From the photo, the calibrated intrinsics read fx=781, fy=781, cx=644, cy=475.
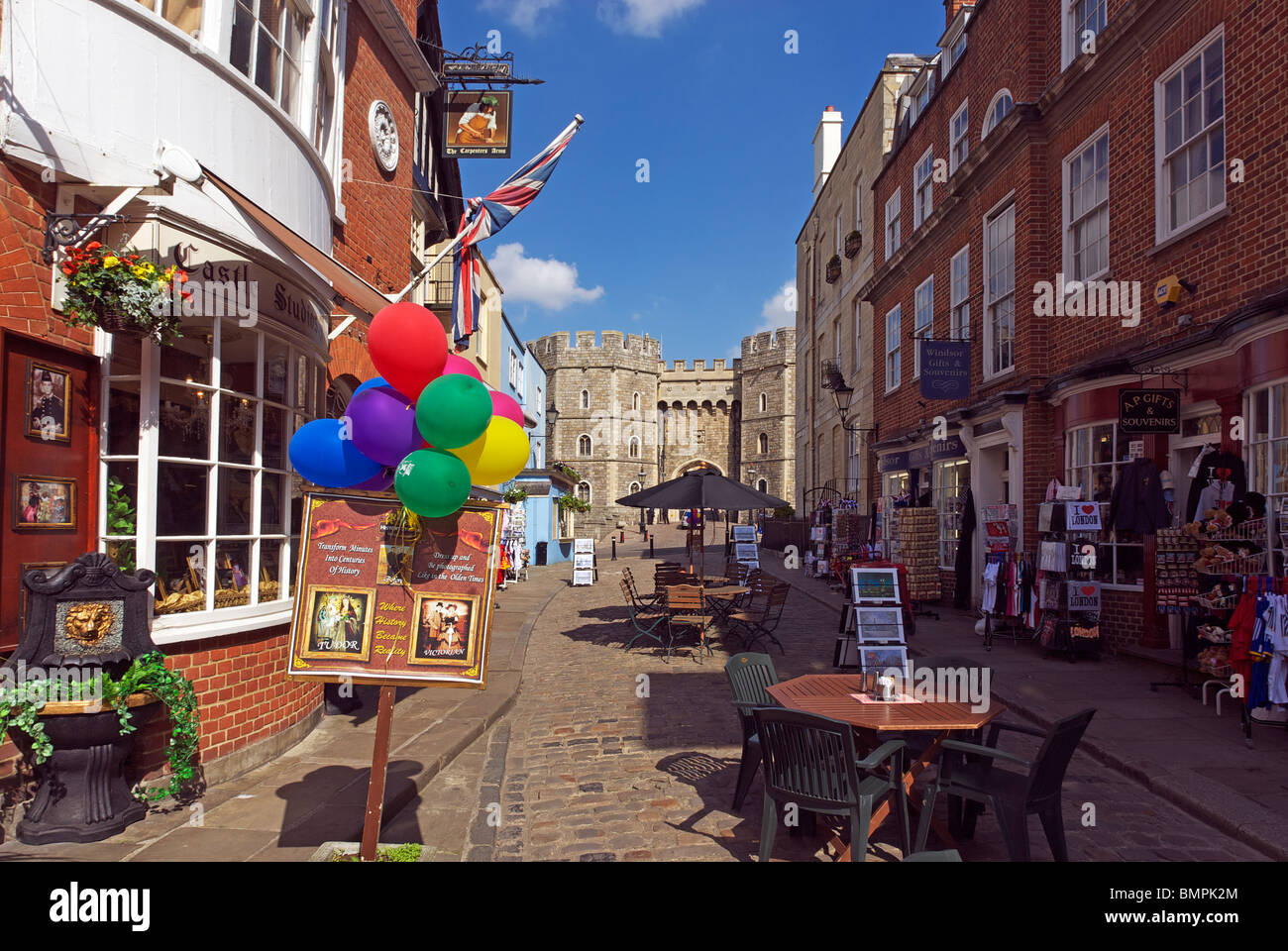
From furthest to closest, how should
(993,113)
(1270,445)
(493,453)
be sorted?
(993,113) < (1270,445) < (493,453)

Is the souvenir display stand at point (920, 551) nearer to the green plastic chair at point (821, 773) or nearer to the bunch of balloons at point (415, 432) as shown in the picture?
the green plastic chair at point (821, 773)

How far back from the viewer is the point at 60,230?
4406mm

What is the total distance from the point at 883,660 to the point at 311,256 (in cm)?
520

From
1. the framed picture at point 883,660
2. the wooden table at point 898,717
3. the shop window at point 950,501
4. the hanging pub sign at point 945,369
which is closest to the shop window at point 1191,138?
the hanging pub sign at point 945,369

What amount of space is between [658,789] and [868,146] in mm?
19921

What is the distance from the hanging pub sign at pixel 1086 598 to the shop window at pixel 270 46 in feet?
31.3

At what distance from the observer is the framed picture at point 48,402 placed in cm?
425

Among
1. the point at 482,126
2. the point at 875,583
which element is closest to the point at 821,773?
the point at 875,583

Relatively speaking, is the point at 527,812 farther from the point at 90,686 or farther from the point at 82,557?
the point at 82,557

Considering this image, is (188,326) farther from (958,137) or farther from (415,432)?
(958,137)

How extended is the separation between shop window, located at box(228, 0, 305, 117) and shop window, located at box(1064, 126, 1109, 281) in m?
9.28

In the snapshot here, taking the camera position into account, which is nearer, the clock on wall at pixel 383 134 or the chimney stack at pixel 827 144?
the clock on wall at pixel 383 134
